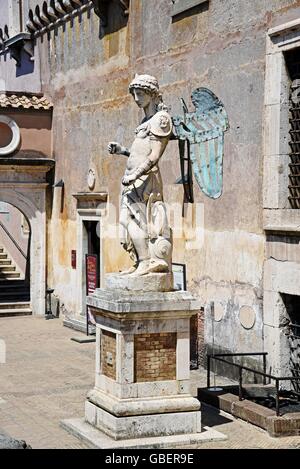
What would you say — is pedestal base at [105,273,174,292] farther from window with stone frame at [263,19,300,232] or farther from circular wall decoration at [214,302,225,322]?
circular wall decoration at [214,302,225,322]

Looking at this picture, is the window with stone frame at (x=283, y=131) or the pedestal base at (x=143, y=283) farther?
the window with stone frame at (x=283, y=131)

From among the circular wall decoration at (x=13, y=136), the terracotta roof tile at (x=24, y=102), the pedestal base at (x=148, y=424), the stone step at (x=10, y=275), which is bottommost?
the pedestal base at (x=148, y=424)

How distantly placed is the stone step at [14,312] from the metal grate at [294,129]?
11.0 m

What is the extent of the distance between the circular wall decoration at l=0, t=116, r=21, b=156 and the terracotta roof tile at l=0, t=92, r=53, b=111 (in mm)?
334

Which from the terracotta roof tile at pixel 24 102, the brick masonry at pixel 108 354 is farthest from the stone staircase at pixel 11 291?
the brick masonry at pixel 108 354

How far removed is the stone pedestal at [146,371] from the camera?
36.4 feet

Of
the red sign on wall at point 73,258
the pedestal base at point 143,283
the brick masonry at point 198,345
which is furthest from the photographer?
the red sign on wall at point 73,258

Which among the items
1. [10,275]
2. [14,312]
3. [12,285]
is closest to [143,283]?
[14,312]

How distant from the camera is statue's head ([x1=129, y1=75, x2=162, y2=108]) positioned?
1166 centimetres

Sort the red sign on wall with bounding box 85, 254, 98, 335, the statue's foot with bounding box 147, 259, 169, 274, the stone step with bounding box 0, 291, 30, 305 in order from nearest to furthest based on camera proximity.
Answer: the statue's foot with bounding box 147, 259, 169, 274 < the red sign on wall with bounding box 85, 254, 98, 335 < the stone step with bounding box 0, 291, 30, 305

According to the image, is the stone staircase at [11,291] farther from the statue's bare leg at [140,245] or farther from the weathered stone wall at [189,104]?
the statue's bare leg at [140,245]

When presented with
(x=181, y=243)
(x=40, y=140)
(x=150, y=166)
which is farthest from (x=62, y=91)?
(x=150, y=166)

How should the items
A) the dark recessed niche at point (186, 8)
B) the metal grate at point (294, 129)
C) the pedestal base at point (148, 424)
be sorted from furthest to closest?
the dark recessed niche at point (186, 8), the metal grate at point (294, 129), the pedestal base at point (148, 424)

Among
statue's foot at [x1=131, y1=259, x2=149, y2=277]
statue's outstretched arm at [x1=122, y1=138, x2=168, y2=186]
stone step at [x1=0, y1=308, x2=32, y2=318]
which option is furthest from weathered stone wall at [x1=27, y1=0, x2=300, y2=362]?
statue's foot at [x1=131, y1=259, x2=149, y2=277]
